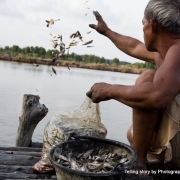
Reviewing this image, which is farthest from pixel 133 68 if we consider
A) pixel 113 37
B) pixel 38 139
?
pixel 113 37

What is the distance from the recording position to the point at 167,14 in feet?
8.23

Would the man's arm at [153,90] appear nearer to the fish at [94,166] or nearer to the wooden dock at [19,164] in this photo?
the fish at [94,166]

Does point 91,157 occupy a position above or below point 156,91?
below

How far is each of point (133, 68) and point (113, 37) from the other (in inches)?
1282

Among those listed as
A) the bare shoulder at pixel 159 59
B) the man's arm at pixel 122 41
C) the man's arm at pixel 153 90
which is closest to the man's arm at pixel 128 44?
the man's arm at pixel 122 41

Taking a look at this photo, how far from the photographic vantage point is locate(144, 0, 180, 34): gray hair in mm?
2510

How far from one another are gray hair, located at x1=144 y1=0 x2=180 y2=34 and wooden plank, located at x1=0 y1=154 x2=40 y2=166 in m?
1.81

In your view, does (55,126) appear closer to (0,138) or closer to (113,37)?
(113,37)

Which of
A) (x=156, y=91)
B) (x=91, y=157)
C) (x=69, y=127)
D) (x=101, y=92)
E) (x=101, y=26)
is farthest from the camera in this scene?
(x=101, y=26)

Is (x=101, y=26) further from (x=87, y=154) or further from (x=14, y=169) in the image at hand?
(x=14, y=169)

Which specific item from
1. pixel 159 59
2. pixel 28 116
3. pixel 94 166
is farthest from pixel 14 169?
pixel 159 59

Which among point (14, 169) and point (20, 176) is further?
point (14, 169)

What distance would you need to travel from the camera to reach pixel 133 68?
118ft

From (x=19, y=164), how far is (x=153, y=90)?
1.62 meters
